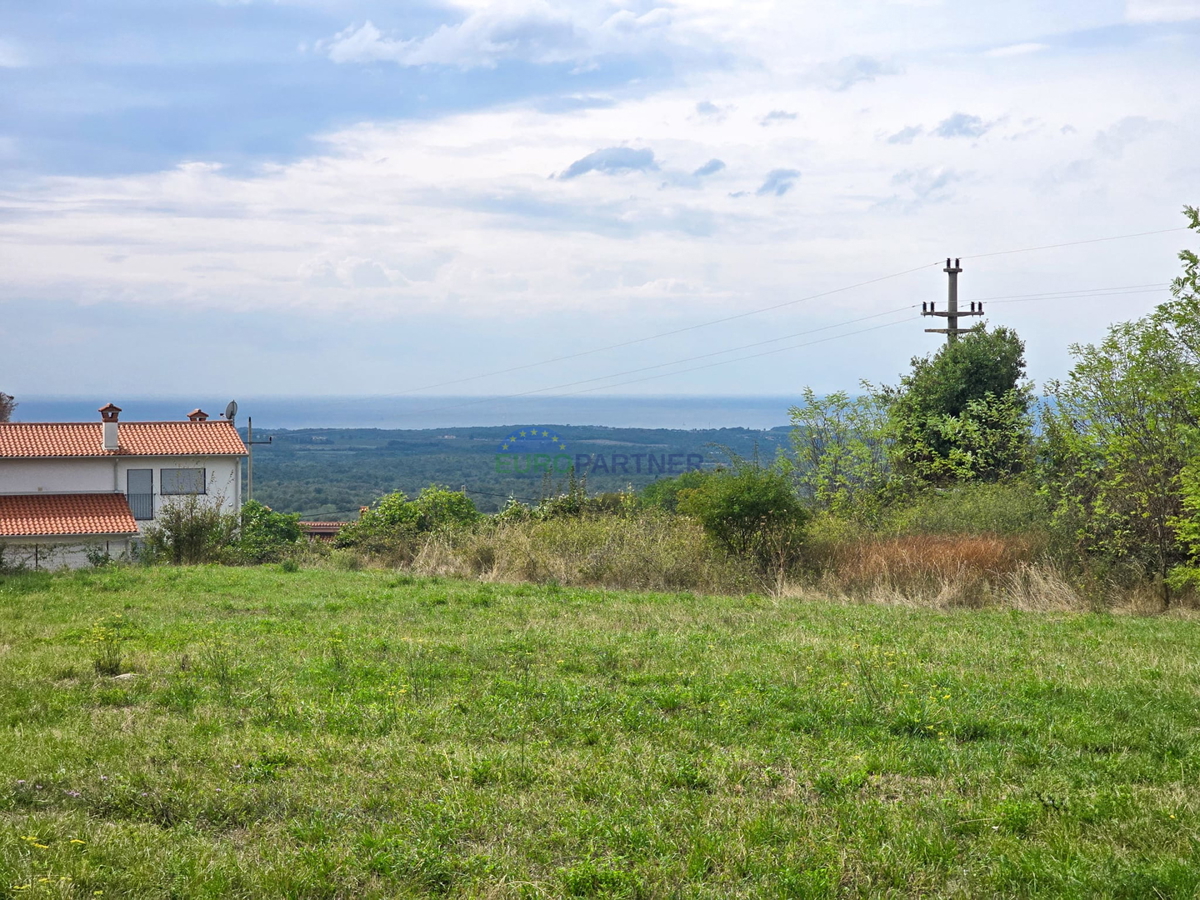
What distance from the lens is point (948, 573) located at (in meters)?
14.5

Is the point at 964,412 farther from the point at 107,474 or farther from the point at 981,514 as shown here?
the point at 107,474

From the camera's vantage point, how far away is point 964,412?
2873 centimetres

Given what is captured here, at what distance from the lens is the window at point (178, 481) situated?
44781 mm

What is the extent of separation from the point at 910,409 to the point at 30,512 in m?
33.5

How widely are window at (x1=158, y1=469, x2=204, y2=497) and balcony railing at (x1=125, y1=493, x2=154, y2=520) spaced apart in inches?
24.8

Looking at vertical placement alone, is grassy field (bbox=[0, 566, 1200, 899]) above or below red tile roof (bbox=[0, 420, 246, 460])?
below

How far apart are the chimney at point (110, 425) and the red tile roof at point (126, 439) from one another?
0.26m

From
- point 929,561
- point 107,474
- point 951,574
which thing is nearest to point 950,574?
point 951,574

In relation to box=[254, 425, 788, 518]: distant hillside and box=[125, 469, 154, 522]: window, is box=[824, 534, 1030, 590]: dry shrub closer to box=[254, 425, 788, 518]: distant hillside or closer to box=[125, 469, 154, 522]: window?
box=[254, 425, 788, 518]: distant hillside

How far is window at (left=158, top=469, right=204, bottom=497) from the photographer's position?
44.8 metres

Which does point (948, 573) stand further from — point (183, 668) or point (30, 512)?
point (30, 512)

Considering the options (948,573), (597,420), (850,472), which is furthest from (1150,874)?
(597,420)

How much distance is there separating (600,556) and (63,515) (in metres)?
31.7

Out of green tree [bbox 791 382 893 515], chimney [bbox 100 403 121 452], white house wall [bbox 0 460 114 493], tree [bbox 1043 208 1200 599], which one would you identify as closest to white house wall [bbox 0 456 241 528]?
white house wall [bbox 0 460 114 493]
